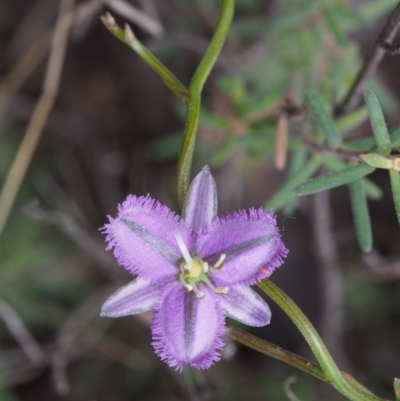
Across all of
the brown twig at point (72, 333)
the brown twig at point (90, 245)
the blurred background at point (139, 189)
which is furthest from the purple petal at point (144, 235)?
the brown twig at point (72, 333)

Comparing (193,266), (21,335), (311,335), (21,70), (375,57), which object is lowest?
(311,335)

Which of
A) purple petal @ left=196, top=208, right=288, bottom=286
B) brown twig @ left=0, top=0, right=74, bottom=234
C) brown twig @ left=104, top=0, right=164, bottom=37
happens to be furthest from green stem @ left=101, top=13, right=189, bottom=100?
brown twig @ left=0, top=0, right=74, bottom=234

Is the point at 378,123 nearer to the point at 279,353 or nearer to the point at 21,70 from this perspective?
the point at 279,353

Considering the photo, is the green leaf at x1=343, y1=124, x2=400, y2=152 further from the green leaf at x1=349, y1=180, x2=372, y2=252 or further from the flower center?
the flower center

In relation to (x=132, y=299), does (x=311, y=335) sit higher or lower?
lower

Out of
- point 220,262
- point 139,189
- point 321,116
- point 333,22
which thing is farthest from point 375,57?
point 139,189

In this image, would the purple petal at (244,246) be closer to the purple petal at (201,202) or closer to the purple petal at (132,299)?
the purple petal at (201,202)
